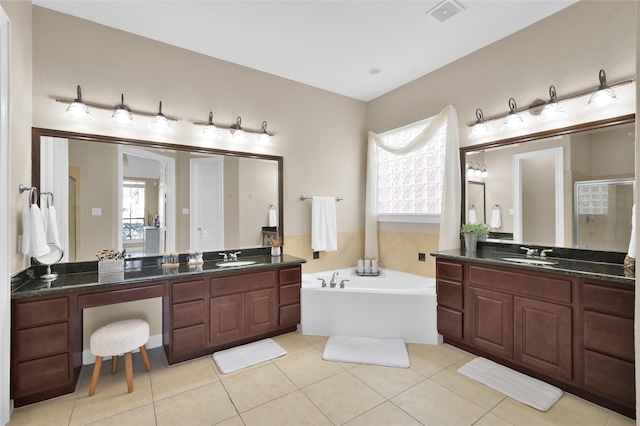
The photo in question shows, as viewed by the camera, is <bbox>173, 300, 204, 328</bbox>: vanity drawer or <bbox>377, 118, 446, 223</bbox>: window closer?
<bbox>173, 300, 204, 328</bbox>: vanity drawer

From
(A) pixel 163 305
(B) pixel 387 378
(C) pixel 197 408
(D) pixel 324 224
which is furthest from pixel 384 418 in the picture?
(D) pixel 324 224

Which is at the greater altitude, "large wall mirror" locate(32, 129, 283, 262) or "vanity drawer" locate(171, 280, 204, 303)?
"large wall mirror" locate(32, 129, 283, 262)

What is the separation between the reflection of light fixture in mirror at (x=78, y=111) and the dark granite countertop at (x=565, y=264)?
3341 mm

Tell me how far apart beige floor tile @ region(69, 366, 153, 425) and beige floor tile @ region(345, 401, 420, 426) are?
1450 millimetres

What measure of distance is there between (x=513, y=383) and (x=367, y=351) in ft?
3.67

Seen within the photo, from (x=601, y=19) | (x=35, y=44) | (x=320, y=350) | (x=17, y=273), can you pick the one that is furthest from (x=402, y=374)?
(x=35, y=44)

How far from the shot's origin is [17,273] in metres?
2.07

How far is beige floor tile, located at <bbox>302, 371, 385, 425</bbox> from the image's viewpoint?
6.30ft

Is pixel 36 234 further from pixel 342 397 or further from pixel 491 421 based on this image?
pixel 491 421

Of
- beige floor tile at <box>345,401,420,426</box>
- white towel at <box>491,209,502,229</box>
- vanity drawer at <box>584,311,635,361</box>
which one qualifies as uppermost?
white towel at <box>491,209,502,229</box>

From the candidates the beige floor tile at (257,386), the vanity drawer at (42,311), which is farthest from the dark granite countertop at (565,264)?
the vanity drawer at (42,311)

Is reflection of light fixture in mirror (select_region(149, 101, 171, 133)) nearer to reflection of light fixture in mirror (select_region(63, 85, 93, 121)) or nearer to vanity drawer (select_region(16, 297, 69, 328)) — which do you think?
reflection of light fixture in mirror (select_region(63, 85, 93, 121))

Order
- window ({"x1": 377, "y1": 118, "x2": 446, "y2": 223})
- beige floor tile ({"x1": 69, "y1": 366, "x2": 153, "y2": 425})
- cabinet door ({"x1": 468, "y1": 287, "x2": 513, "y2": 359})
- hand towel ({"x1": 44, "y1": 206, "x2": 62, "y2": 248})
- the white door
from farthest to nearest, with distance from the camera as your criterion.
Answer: window ({"x1": 377, "y1": 118, "x2": 446, "y2": 223}) < the white door < cabinet door ({"x1": 468, "y1": 287, "x2": 513, "y2": 359}) < hand towel ({"x1": 44, "y1": 206, "x2": 62, "y2": 248}) < beige floor tile ({"x1": 69, "y1": 366, "x2": 153, "y2": 425})

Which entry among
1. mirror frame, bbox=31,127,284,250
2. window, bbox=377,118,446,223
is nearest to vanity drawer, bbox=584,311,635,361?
window, bbox=377,118,446,223
